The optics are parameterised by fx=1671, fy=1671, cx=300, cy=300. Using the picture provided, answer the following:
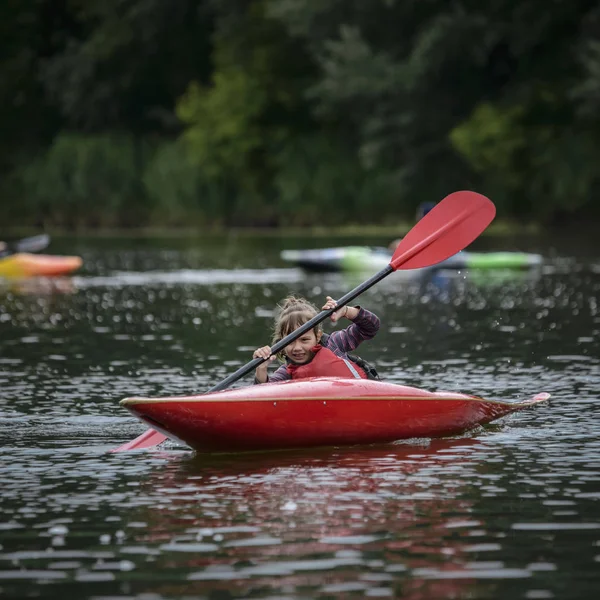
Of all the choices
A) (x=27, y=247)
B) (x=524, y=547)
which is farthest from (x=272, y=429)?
(x=27, y=247)

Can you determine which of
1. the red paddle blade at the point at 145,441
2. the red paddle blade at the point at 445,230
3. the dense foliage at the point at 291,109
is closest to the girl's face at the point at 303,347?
Result: the red paddle blade at the point at 145,441

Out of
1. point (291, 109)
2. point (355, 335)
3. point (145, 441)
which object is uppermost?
point (291, 109)

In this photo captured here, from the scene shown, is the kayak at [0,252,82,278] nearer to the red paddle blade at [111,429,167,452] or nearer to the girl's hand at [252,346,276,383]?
the girl's hand at [252,346,276,383]

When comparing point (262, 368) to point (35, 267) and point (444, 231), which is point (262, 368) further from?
point (35, 267)

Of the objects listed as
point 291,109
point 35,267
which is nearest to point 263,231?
point 291,109

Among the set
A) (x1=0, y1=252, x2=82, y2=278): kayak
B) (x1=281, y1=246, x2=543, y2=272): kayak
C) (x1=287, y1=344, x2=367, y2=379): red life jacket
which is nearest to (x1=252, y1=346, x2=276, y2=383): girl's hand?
(x1=287, y1=344, x2=367, y2=379): red life jacket

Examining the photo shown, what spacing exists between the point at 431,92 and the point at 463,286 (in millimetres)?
22990

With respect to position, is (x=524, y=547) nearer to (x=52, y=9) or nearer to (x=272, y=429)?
(x=272, y=429)

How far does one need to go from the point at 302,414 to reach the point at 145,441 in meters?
1.08

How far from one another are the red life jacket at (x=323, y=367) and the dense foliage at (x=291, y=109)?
112 ft

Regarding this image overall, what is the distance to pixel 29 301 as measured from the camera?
25.5 meters

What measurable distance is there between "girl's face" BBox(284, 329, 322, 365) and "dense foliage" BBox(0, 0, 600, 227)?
34.1m

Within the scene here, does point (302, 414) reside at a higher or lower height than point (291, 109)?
lower

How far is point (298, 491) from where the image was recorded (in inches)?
360
